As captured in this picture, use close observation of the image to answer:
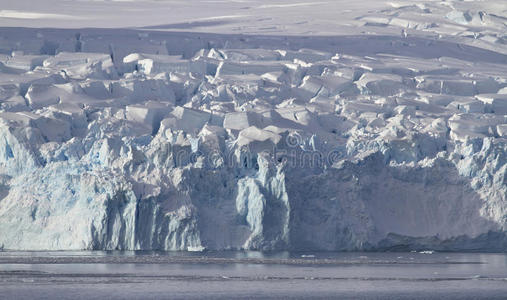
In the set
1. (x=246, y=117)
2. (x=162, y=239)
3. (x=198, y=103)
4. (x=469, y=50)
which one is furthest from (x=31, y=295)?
(x=469, y=50)

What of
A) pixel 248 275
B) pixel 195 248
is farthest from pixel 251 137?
pixel 248 275

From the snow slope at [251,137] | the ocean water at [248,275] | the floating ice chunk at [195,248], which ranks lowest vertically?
the ocean water at [248,275]

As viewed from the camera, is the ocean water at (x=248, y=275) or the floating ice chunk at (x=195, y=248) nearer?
the ocean water at (x=248, y=275)

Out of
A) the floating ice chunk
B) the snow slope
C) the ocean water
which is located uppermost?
the snow slope

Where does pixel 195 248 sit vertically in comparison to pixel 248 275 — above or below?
above

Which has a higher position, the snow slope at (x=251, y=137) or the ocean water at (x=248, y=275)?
the snow slope at (x=251, y=137)

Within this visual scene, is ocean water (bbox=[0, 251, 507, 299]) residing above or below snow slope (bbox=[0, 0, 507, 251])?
below

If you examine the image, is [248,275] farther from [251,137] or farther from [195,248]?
[251,137]
